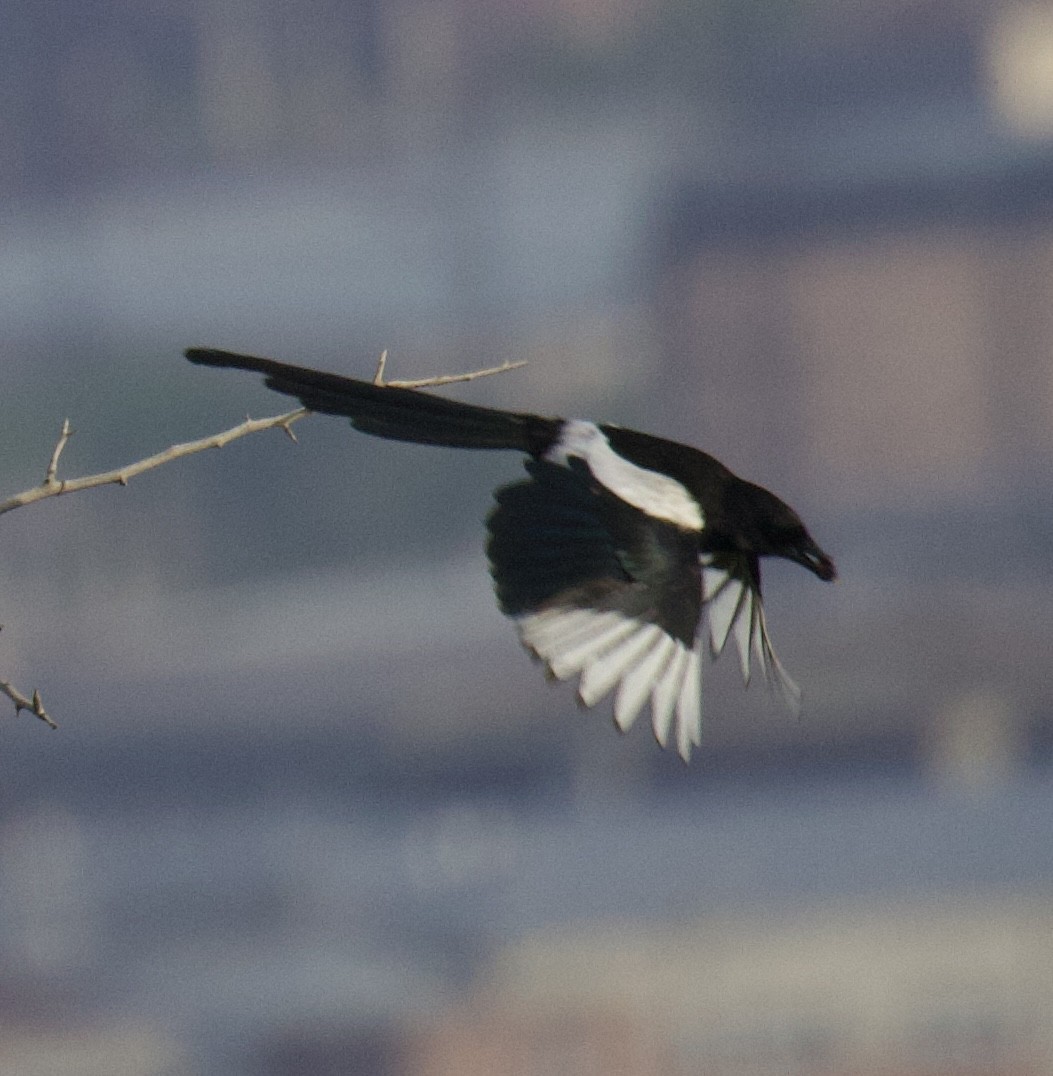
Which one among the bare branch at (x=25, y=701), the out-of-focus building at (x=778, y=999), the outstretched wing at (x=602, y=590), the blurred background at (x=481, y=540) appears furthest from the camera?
the blurred background at (x=481, y=540)

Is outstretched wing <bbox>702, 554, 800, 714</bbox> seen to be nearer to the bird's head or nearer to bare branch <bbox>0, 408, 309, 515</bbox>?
the bird's head

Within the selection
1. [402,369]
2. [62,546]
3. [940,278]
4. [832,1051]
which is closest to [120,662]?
[62,546]

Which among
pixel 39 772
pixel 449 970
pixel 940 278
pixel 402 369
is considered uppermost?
pixel 940 278

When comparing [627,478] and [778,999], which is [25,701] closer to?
[627,478]

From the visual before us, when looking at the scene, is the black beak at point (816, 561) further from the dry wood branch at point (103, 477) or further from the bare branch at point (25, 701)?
the bare branch at point (25, 701)

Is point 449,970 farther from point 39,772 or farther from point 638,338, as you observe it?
point 638,338

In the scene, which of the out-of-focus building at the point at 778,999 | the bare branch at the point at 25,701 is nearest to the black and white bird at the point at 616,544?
the bare branch at the point at 25,701

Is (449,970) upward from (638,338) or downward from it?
downward
